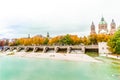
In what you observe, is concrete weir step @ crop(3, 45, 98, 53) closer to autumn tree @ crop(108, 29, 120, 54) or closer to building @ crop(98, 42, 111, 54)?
building @ crop(98, 42, 111, 54)

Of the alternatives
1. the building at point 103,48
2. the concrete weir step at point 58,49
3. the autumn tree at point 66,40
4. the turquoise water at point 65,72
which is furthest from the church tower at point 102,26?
the turquoise water at point 65,72

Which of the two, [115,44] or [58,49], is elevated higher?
[115,44]

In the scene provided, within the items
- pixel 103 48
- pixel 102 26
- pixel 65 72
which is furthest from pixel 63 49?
pixel 102 26

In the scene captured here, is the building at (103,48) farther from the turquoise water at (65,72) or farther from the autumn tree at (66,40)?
the autumn tree at (66,40)

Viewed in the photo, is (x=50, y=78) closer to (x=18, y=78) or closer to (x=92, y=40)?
(x=18, y=78)

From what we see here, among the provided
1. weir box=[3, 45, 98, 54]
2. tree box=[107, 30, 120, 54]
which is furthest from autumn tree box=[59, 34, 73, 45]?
tree box=[107, 30, 120, 54]

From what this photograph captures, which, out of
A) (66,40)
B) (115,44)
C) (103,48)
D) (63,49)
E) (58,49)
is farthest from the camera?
(66,40)

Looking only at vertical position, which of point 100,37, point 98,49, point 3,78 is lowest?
point 3,78

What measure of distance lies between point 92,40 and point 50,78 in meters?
49.2

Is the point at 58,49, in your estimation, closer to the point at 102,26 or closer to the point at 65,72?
the point at 65,72

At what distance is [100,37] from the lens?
72.9 metres

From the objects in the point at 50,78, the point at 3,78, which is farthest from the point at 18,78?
the point at 50,78

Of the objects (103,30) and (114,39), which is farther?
(103,30)

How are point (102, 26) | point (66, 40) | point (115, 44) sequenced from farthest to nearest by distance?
point (102, 26) → point (66, 40) → point (115, 44)
